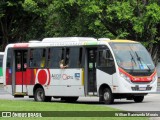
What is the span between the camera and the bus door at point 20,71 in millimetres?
27906

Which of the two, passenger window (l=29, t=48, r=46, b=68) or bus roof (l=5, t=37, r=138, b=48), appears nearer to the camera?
bus roof (l=5, t=37, r=138, b=48)

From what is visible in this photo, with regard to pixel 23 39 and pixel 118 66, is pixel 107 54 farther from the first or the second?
pixel 23 39

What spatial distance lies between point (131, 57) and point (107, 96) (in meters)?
1.92

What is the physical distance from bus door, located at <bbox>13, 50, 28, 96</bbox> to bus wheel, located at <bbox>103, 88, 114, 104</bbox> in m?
4.74

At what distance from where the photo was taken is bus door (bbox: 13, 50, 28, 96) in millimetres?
27906

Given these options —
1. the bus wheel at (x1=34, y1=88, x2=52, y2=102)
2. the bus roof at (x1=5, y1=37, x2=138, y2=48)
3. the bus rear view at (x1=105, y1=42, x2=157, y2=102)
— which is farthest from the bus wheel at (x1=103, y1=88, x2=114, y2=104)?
the bus wheel at (x1=34, y1=88, x2=52, y2=102)

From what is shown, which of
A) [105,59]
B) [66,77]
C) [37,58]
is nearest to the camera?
[105,59]

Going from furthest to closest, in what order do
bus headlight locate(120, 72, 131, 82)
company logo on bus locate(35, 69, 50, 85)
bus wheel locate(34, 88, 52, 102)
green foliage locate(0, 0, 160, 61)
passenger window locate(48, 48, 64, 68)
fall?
green foliage locate(0, 0, 160, 61) < bus wheel locate(34, 88, 52, 102) < company logo on bus locate(35, 69, 50, 85) < passenger window locate(48, 48, 64, 68) < bus headlight locate(120, 72, 131, 82)

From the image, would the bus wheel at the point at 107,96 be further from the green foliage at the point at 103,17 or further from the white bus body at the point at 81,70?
the green foliage at the point at 103,17

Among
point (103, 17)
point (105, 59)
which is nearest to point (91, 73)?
point (105, 59)

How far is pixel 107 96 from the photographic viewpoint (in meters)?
24.6

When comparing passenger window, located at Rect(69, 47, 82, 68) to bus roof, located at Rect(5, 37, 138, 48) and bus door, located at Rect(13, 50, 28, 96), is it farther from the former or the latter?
bus door, located at Rect(13, 50, 28, 96)

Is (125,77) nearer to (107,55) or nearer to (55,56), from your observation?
(107,55)

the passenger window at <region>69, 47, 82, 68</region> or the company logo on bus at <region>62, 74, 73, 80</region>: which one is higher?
the passenger window at <region>69, 47, 82, 68</region>
